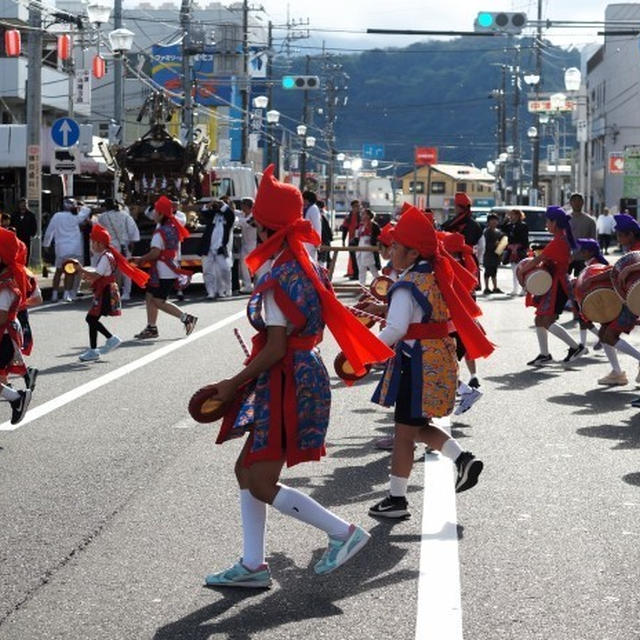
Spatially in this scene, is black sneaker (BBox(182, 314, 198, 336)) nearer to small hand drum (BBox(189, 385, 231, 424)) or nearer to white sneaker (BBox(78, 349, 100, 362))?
white sneaker (BBox(78, 349, 100, 362))

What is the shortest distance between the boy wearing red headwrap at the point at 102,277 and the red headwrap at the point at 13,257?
4.39 meters

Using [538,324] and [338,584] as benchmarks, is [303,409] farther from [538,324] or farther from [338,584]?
[538,324]

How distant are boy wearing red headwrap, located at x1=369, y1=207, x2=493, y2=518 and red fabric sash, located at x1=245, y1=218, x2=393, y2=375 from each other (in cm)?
115

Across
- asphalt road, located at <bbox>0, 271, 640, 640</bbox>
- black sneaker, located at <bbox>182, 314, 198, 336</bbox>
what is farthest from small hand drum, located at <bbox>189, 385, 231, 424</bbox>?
black sneaker, located at <bbox>182, 314, 198, 336</bbox>

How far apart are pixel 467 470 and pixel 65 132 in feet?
74.3

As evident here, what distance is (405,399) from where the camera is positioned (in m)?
7.34

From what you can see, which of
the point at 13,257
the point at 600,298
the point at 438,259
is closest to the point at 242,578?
the point at 438,259

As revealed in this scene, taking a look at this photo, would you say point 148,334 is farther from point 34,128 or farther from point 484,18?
point 34,128

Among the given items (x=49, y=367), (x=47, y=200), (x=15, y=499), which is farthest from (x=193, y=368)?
(x=47, y=200)

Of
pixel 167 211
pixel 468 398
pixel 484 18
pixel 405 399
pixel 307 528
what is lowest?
pixel 307 528

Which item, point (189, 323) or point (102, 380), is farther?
point (189, 323)

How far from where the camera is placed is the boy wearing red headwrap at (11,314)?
9.39 meters

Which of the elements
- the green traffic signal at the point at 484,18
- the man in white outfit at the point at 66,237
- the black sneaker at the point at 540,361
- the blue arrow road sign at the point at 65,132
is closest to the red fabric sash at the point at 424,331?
the black sneaker at the point at 540,361

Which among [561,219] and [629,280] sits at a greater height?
[561,219]
